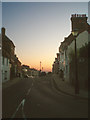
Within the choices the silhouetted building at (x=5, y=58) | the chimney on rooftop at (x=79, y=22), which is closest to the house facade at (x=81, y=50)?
the chimney on rooftop at (x=79, y=22)

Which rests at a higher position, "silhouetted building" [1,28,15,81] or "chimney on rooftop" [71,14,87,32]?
"chimney on rooftop" [71,14,87,32]

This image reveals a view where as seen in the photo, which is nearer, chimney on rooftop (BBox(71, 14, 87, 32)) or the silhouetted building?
chimney on rooftop (BBox(71, 14, 87, 32))

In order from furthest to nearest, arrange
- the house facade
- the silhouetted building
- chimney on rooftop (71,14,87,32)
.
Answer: the silhouetted building
chimney on rooftop (71,14,87,32)
the house facade

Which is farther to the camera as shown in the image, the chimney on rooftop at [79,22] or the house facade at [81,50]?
the chimney on rooftop at [79,22]

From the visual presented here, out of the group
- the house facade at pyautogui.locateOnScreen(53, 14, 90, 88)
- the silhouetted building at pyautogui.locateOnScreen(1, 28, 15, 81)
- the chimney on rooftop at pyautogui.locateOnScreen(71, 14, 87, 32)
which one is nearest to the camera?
the house facade at pyautogui.locateOnScreen(53, 14, 90, 88)

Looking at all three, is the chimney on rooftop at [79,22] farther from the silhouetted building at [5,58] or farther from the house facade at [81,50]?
the silhouetted building at [5,58]

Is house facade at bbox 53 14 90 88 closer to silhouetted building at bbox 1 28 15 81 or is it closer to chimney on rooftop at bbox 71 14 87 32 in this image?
chimney on rooftop at bbox 71 14 87 32

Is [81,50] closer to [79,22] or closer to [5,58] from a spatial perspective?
[79,22]

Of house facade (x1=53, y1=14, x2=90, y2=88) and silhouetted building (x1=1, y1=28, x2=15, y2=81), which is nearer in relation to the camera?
house facade (x1=53, y1=14, x2=90, y2=88)

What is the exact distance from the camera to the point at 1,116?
6664mm

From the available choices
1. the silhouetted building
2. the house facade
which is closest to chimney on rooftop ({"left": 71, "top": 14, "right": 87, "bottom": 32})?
the house facade

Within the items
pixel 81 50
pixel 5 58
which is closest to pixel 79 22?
pixel 81 50

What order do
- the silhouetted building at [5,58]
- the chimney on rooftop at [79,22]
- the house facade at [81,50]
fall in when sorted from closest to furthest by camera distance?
the house facade at [81,50]
the chimney on rooftop at [79,22]
the silhouetted building at [5,58]

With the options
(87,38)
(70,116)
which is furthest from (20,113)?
(87,38)
